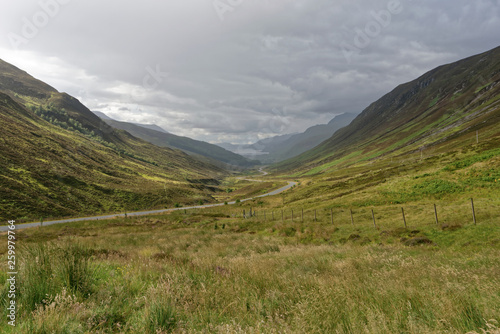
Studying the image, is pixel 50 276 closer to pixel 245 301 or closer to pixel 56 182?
pixel 245 301

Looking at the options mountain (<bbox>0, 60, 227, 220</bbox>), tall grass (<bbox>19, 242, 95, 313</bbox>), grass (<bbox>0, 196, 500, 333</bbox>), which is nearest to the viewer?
grass (<bbox>0, 196, 500, 333</bbox>)

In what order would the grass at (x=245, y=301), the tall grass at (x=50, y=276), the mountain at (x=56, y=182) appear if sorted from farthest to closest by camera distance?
the mountain at (x=56, y=182), the tall grass at (x=50, y=276), the grass at (x=245, y=301)

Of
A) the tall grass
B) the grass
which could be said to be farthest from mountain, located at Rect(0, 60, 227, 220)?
the grass

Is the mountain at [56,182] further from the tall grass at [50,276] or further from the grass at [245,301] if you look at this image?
the grass at [245,301]

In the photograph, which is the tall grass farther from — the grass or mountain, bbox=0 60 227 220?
mountain, bbox=0 60 227 220

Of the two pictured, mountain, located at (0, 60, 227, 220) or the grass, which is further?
mountain, located at (0, 60, 227, 220)

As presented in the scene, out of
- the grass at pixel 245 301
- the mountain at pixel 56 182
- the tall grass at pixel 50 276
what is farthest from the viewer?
the mountain at pixel 56 182

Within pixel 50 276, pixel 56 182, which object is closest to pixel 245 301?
pixel 50 276

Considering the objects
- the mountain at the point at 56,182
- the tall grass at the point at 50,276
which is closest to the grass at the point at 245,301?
the tall grass at the point at 50,276

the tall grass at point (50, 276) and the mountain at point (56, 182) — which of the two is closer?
the tall grass at point (50, 276)

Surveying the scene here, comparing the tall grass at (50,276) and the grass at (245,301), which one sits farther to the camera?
the tall grass at (50,276)

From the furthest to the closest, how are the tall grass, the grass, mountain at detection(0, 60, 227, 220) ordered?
mountain at detection(0, 60, 227, 220) < the tall grass < the grass

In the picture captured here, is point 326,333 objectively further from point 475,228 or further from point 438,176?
point 438,176

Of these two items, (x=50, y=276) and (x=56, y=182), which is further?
(x=56, y=182)
